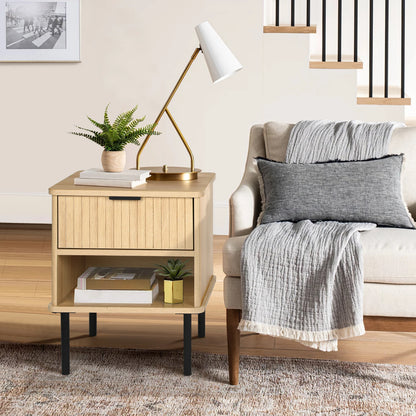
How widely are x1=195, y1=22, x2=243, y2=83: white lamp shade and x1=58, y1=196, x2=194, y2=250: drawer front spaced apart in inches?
21.1

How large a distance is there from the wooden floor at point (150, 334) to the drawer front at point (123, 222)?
52cm

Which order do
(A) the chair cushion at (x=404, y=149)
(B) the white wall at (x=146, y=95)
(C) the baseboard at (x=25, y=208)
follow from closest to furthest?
(A) the chair cushion at (x=404, y=149)
(B) the white wall at (x=146, y=95)
(C) the baseboard at (x=25, y=208)

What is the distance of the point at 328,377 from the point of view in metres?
2.28

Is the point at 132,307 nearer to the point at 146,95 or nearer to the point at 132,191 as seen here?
the point at 132,191

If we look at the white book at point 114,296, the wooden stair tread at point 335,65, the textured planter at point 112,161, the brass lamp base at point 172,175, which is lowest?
the white book at point 114,296

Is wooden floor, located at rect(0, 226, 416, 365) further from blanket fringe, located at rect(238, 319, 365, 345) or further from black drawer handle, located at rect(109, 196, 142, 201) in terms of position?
black drawer handle, located at rect(109, 196, 142, 201)

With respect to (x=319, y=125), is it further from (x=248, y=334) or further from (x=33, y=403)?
(x=33, y=403)

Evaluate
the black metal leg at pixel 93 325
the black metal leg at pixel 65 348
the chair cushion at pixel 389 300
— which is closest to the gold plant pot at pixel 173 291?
the black metal leg at pixel 65 348

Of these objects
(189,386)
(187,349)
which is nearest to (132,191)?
(187,349)

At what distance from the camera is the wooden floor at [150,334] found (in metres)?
2.52

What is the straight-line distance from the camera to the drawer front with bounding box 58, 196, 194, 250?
2.25 metres

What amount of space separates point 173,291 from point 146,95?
276cm

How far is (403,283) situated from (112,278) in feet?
3.17

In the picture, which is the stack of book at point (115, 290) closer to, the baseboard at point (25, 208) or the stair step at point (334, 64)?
the stair step at point (334, 64)
